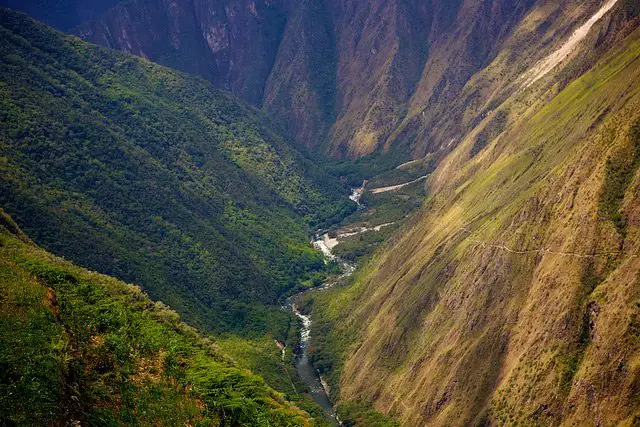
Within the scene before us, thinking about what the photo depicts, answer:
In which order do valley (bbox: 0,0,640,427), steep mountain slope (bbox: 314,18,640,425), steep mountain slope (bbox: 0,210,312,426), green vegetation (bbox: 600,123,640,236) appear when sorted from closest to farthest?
steep mountain slope (bbox: 0,210,312,426), valley (bbox: 0,0,640,427), steep mountain slope (bbox: 314,18,640,425), green vegetation (bbox: 600,123,640,236)

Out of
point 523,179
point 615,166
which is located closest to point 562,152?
point 523,179

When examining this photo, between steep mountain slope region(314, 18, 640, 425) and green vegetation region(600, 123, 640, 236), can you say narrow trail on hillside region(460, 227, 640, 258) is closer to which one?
steep mountain slope region(314, 18, 640, 425)

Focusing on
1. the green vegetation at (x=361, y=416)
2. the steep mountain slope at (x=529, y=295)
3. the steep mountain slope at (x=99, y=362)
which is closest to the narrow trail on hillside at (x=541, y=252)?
the steep mountain slope at (x=529, y=295)

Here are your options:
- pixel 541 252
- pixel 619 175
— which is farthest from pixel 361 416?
pixel 619 175

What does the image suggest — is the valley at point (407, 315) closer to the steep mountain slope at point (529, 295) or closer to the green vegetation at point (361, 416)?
the steep mountain slope at point (529, 295)

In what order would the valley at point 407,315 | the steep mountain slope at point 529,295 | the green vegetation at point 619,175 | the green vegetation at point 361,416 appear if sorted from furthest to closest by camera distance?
1. the green vegetation at point 361,416
2. the green vegetation at point 619,175
3. the steep mountain slope at point 529,295
4. the valley at point 407,315

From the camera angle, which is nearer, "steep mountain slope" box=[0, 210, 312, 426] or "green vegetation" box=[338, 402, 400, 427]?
"steep mountain slope" box=[0, 210, 312, 426]

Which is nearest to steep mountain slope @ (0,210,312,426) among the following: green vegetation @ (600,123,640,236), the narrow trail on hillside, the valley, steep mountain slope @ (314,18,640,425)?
the valley
